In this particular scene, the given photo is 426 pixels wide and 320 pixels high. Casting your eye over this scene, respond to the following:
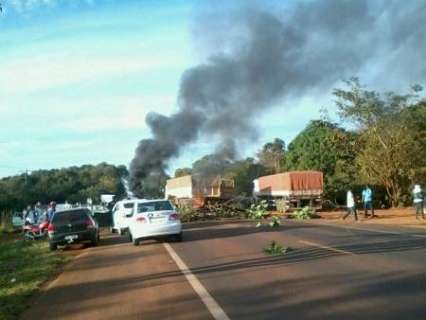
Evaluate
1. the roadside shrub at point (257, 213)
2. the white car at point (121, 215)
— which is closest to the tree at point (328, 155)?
the roadside shrub at point (257, 213)

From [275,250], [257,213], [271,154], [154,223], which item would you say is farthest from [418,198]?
[271,154]

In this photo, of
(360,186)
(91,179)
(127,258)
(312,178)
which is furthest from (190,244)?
(91,179)

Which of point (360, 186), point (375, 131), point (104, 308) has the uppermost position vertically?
point (375, 131)

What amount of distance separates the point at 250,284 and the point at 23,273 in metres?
7.50

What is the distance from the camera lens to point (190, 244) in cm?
2220

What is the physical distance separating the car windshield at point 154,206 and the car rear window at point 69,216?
2.79m

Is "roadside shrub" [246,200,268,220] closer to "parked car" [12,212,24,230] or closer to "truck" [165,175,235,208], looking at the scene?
"truck" [165,175,235,208]

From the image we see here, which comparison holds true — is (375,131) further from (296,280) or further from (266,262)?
(296,280)

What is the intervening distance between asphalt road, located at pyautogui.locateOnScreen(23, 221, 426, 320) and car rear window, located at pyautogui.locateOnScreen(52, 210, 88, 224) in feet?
18.4

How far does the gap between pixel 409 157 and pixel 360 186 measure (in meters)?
7.27

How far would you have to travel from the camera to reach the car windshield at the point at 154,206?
23750 mm

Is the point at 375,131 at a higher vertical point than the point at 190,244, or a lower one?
higher

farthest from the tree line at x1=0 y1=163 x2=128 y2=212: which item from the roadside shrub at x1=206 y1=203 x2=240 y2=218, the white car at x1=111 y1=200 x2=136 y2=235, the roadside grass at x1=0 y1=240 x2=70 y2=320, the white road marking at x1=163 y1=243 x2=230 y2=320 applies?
the white road marking at x1=163 y1=243 x2=230 y2=320

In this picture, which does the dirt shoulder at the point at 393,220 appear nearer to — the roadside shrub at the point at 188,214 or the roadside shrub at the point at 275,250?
the roadside shrub at the point at 188,214
